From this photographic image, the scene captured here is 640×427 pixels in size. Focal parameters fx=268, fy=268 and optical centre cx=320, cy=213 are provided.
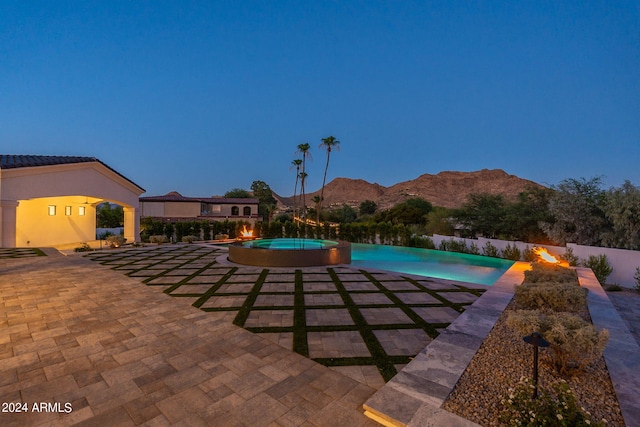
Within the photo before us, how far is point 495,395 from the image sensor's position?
108 inches

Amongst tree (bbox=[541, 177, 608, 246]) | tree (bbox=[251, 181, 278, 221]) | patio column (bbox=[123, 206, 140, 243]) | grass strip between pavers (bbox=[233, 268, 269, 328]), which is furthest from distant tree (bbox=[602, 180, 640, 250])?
tree (bbox=[251, 181, 278, 221])

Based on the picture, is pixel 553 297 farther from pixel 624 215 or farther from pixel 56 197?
pixel 56 197

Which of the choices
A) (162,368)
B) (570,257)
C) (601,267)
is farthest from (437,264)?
(162,368)

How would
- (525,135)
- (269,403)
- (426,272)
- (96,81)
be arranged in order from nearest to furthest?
(269,403) < (426,272) < (96,81) < (525,135)

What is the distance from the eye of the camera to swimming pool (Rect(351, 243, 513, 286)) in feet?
36.9

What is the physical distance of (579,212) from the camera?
497 inches

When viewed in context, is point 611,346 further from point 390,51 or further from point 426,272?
point 390,51

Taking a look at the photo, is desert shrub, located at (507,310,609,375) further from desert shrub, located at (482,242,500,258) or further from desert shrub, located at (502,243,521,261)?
desert shrub, located at (482,242,500,258)

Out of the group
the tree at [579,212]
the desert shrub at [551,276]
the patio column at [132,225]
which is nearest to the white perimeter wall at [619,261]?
the tree at [579,212]

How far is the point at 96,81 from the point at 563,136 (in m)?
54.3

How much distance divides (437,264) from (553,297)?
28.0ft

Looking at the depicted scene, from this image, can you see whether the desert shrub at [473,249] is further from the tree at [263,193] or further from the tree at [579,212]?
→ the tree at [263,193]

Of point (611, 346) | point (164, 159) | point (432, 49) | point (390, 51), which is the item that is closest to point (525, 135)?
point (432, 49)

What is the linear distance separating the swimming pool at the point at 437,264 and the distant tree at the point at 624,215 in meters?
3.86
